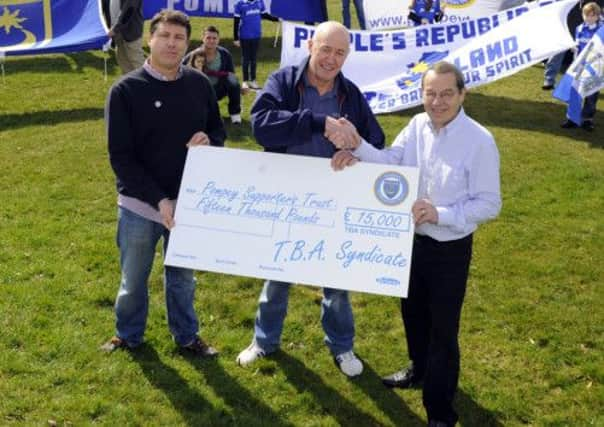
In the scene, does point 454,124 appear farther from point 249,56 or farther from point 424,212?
point 249,56

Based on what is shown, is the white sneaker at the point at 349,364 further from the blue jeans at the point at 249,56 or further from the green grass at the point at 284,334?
the blue jeans at the point at 249,56

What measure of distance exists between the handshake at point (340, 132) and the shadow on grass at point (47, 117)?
24.7 feet

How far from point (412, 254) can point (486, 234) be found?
3.17 metres

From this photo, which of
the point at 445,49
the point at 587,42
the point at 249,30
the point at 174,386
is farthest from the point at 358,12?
Result: the point at 174,386

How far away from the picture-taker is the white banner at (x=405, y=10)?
568 inches

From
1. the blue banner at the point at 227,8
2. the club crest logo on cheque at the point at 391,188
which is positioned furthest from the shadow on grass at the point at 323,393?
the blue banner at the point at 227,8

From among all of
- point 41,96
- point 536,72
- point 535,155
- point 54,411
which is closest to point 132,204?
point 54,411

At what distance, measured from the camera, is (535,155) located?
9008 mm

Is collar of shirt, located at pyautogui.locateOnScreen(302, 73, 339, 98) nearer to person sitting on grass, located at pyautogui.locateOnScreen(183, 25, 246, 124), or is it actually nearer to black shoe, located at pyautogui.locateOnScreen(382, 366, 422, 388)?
black shoe, located at pyautogui.locateOnScreen(382, 366, 422, 388)

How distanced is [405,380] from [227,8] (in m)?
12.2

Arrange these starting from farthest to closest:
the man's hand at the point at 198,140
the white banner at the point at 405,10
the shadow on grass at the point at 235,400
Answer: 1. the white banner at the point at 405,10
2. the shadow on grass at the point at 235,400
3. the man's hand at the point at 198,140

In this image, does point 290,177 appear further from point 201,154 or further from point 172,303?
point 172,303

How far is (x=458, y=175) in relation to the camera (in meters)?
3.43

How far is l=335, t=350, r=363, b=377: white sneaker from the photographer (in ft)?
14.9
